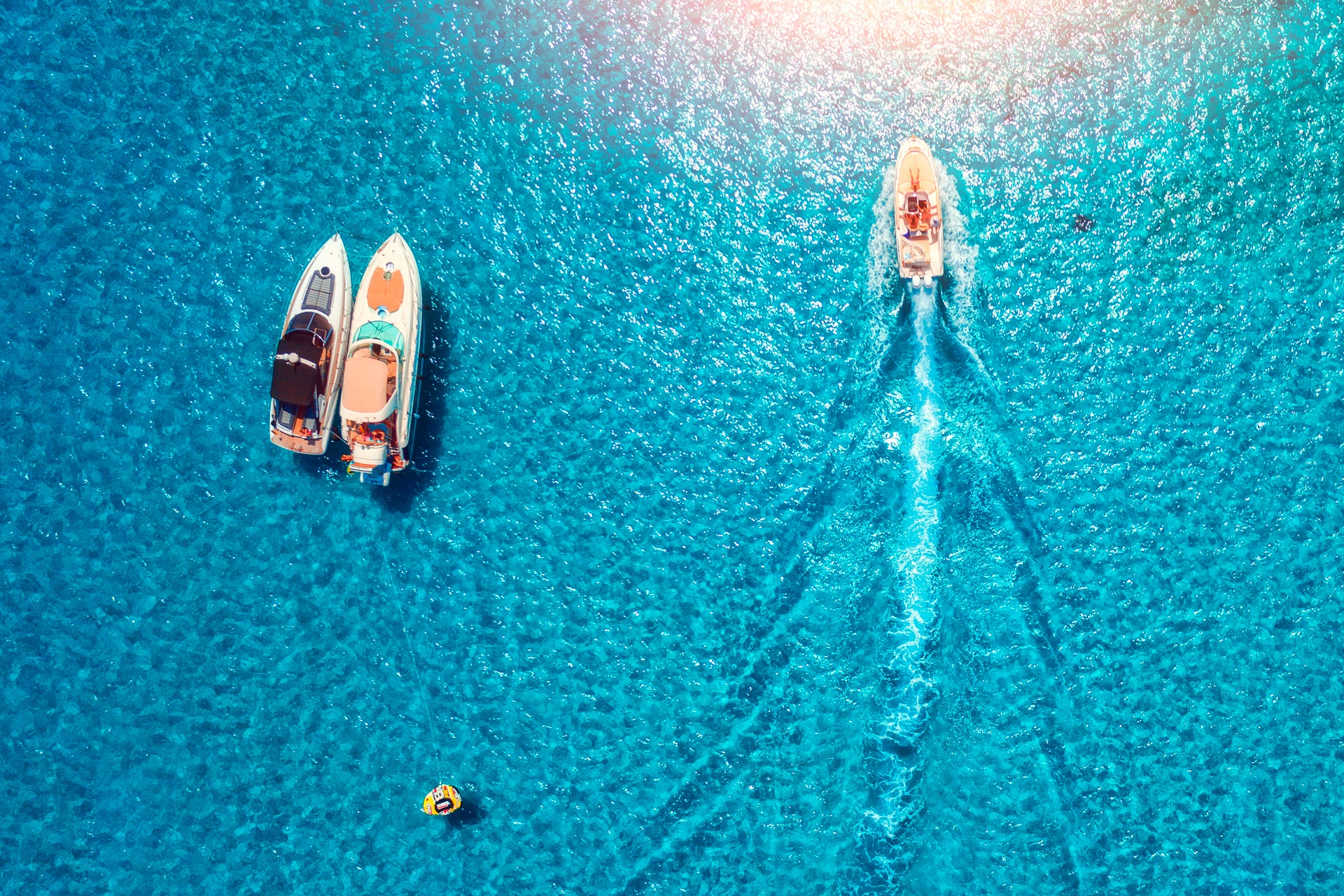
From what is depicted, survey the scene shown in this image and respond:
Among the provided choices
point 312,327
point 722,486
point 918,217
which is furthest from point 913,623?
point 312,327

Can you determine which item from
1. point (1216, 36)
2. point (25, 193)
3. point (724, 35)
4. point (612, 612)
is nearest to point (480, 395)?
point (612, 612)

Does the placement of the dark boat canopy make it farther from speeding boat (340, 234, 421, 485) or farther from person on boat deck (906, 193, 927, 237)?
person on boat deck (906, 193, 927, 237)

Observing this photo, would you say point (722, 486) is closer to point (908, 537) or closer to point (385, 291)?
point (908, 537)

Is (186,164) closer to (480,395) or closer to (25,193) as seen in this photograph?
(25,193)

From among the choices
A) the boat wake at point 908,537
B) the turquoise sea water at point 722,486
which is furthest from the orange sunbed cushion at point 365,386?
the boat wake at point 908,537

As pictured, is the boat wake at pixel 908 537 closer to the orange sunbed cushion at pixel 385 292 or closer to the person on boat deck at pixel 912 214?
the person on boat deck at pixel 912 214

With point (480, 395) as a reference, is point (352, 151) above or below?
above

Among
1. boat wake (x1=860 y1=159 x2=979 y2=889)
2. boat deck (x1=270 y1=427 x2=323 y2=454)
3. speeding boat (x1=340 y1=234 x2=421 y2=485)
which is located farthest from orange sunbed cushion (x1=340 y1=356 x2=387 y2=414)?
boat wake (x1=860 y1=159 x2=979 y2=889)
